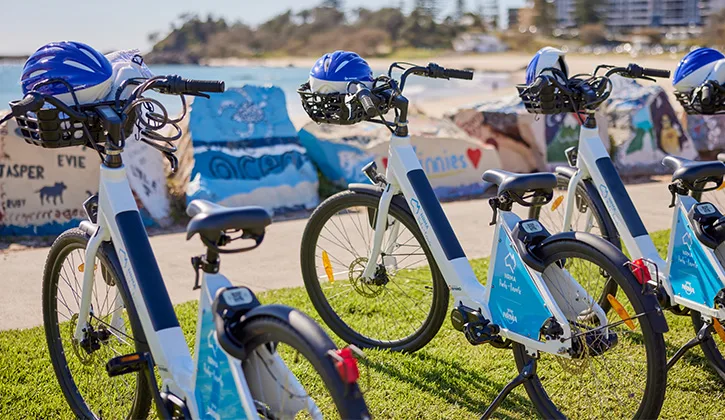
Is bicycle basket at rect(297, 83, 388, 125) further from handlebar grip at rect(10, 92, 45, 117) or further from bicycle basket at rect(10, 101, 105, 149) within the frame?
handlebar grip at rect(10, 92, 45, 117)

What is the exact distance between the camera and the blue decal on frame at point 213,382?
2.33 m

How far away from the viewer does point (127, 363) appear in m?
2.59

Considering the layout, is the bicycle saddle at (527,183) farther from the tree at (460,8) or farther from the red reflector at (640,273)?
the tree at (460,8)

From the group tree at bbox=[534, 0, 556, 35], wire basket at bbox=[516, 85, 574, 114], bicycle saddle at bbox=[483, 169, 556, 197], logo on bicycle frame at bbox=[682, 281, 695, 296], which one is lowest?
tree at bbox=[534, 0, 556, 35]

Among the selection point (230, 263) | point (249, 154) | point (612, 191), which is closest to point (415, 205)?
point (612, 191)

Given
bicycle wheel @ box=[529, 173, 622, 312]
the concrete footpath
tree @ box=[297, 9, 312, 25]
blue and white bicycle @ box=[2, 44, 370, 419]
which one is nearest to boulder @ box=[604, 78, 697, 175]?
the concrete footpath

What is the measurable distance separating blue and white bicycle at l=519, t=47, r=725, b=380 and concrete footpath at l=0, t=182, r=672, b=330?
210 cm

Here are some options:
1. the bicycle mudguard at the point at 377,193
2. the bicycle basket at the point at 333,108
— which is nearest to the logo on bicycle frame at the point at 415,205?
the bicycle mudguard at the point at 377,193

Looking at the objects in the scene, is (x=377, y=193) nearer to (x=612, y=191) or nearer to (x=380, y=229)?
(x=380, y=229)

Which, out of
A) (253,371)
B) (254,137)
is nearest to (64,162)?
(254,137)

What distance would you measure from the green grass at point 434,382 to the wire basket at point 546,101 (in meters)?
1.23

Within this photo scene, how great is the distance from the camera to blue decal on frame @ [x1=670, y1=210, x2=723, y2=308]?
A: 339 cm

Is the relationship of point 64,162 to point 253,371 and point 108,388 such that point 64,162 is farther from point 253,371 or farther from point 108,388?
point 253,371

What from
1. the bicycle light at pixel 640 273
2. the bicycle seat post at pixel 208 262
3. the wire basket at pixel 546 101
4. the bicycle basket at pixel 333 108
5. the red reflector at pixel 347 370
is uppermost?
the bicycle basket at pixel 333 108
